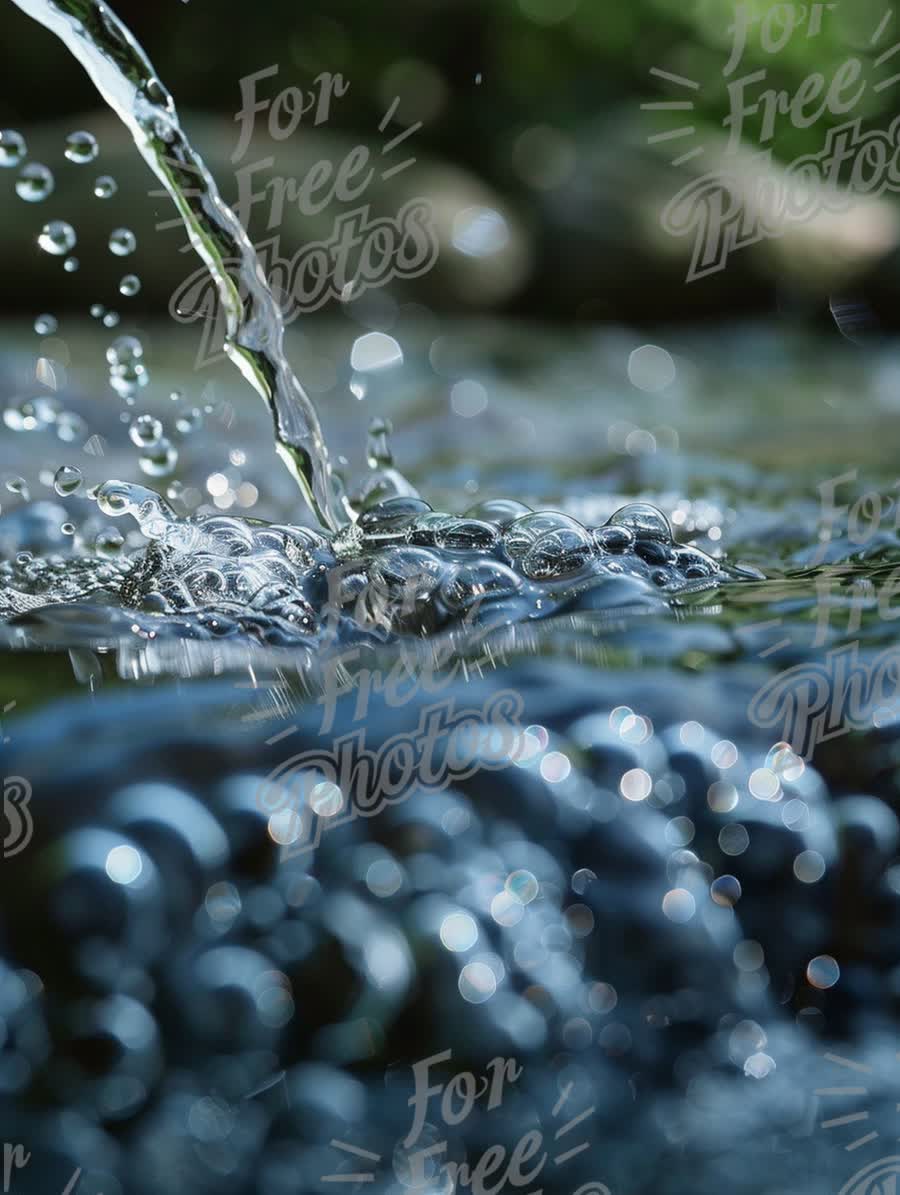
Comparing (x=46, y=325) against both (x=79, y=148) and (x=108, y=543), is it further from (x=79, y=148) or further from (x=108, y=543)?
(x=108, y=543)

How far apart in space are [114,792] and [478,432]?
164 centimetres

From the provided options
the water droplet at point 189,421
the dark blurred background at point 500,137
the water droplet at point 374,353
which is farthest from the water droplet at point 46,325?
the water droplet at point 189,421

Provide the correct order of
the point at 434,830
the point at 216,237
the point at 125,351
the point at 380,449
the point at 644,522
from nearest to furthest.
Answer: the point at 434,830, the point at 644,522, the point at 216,237, the point at 380,449, the point at 125,351

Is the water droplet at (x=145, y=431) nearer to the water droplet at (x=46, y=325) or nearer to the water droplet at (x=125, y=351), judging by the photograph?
the water droplet at (x=125, y=351)

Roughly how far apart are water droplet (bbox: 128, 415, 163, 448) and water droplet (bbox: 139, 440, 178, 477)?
28 millimetres

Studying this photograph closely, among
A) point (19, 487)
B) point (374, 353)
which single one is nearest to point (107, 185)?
point (374, 353)

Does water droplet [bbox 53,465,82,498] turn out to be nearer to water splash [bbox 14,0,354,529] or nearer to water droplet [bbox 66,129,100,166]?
water splash [bbox 14,0,354,529]

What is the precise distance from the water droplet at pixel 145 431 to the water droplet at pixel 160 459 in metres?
0.03

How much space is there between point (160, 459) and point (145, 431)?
0.20 meters

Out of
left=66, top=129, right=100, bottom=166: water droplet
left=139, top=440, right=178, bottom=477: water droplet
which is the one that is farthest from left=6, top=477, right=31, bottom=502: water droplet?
left=66, top=129, right=100, bottom=166: water droplet

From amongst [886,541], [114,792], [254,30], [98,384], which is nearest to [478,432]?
[98,384]

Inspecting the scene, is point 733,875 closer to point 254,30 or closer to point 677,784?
point 677,784

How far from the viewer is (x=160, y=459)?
6.72 feet

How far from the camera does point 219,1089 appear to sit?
0.76 meters
